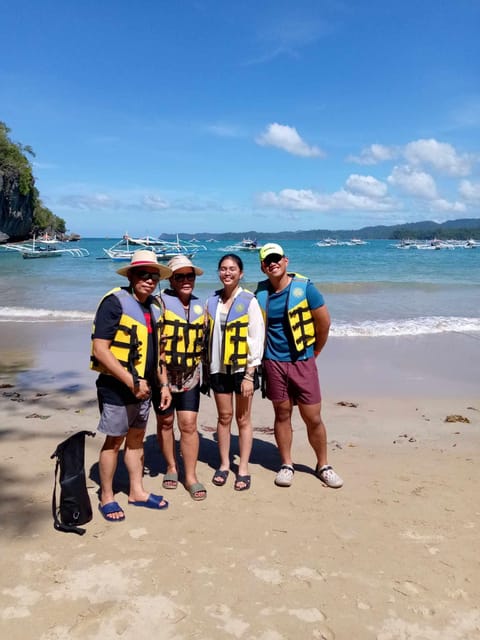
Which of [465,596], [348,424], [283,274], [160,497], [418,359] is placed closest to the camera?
[465,596]

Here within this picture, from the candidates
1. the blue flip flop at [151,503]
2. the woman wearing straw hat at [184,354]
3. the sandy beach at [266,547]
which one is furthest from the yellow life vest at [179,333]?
the sandy beach at [266,547]

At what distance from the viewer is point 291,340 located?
13.3 ft

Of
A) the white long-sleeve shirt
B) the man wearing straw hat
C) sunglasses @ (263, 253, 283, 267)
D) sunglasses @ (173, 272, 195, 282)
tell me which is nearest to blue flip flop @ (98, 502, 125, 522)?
the man wearing straw hat

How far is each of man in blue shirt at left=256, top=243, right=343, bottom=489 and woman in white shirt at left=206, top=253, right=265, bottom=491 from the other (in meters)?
0.14

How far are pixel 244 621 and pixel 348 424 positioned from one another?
352 cm

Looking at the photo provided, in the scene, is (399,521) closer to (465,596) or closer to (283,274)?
(465,596)

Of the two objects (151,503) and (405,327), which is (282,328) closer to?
(151,503)

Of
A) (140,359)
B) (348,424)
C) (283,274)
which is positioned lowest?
(348,424)

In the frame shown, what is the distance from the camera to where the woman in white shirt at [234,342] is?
3910 mm

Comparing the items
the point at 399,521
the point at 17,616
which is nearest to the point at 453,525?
the point at 399,521

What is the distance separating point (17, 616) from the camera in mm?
2506

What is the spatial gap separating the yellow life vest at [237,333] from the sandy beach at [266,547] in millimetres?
1102

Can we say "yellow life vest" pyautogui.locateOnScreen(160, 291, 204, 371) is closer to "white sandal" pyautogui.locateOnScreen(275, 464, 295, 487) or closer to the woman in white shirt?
Result: the woman in white shirt

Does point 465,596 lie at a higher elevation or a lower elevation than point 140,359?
lower
